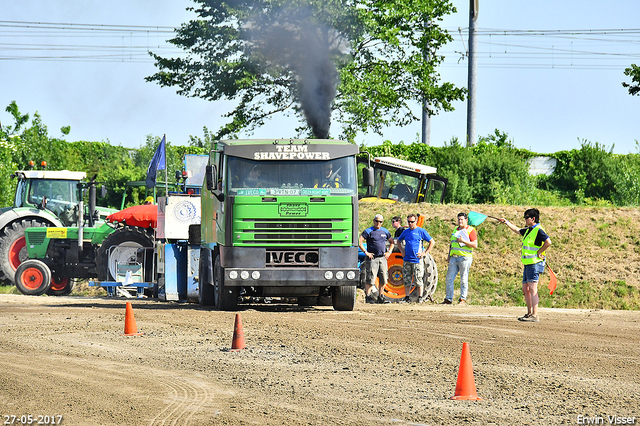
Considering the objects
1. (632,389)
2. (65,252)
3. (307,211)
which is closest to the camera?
(632,389)

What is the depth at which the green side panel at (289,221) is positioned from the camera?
14.4 meters

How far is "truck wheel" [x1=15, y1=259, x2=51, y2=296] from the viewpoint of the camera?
21.3m

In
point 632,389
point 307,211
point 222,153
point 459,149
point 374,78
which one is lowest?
point 632,389

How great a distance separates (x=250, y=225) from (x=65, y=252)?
9.17 metres

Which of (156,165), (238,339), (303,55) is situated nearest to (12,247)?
(156,165)

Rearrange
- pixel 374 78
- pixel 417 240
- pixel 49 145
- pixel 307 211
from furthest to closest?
pixel 49 145 < pixel 374 78 < pixel 417 240 < pixel 307 211

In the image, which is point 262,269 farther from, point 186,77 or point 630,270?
point 186,77

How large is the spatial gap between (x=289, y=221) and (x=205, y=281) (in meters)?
3.46

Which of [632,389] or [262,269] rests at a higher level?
[262,269]

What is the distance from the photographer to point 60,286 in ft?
73.6

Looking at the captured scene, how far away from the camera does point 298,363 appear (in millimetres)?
9836

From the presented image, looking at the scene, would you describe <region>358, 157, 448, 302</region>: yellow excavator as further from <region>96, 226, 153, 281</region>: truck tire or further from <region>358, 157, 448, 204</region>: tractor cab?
<region>96, 226, 153, 281</region>: truck tire

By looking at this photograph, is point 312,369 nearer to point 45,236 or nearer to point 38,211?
point 45,236

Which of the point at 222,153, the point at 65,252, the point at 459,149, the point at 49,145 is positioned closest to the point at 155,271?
the point at 65,252
